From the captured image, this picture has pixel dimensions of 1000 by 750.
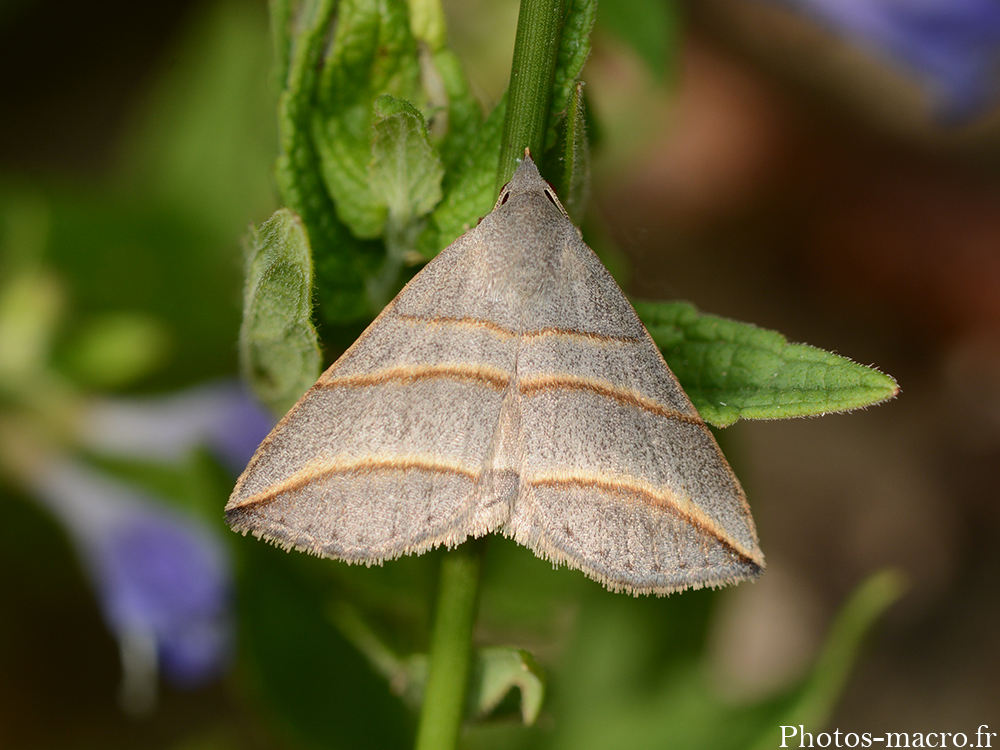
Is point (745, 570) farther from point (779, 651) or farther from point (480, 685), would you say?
point (779, 651)

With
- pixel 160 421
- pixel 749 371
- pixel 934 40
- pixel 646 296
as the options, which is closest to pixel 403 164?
pixel 749 371

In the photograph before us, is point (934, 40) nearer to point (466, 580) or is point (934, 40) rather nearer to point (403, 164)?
point (403, 164)

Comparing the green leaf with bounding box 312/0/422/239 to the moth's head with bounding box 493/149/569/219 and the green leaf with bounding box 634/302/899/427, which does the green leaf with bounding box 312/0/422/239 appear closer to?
the moth's head with bounding box 493/149/569/219

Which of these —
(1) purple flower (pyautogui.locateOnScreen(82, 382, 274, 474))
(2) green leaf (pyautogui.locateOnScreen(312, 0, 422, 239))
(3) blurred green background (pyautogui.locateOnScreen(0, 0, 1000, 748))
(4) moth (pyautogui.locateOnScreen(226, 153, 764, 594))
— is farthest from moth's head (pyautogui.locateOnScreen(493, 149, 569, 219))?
(1) purple flower (pyautogui.locateOnScreen(82, 382, 274, 474))

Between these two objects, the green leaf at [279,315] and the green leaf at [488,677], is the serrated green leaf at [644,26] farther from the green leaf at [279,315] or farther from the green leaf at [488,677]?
the green leaf at [488,677]

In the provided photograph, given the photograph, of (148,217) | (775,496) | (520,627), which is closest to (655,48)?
(520,627)

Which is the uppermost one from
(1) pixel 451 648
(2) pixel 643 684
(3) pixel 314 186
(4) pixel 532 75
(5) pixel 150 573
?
(4) pixel 532 75

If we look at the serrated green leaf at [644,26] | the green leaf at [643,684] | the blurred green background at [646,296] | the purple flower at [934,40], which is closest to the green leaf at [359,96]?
the blurred green background at [646,296]
